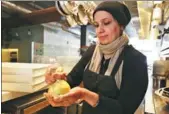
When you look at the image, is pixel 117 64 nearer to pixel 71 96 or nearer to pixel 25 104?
pixel 71 96

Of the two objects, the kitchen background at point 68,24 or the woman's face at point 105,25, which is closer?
the woman's face at point 105,25

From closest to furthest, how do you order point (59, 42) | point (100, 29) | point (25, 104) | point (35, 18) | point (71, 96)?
point (71, 96) → point (100, 29) → point (25, 104) → point (35, 18) → point (59, 42)

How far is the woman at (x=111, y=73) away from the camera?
686 mm

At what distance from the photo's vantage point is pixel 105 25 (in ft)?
2.49

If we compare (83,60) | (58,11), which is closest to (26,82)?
(83,60)

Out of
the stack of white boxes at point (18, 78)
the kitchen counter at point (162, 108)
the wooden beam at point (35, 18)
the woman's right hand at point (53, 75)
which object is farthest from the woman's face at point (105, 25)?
the wooden beam at point (35, 18)

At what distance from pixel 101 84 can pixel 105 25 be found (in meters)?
0.23

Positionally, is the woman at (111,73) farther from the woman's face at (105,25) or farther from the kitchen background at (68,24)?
the kitchen background at (68,24)

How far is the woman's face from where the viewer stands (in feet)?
2.48

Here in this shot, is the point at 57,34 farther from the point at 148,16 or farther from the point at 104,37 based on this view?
the point at 104,37

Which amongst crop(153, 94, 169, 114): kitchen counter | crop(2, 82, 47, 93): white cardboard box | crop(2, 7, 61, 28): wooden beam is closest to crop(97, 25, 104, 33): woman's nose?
crop(153, 94, 169, 114): kitchen counter

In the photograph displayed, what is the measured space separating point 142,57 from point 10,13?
82.6 inches

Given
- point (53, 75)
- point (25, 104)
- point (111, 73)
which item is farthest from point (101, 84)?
point (25, 104)

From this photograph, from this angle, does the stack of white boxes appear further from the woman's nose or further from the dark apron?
the woman's nose
